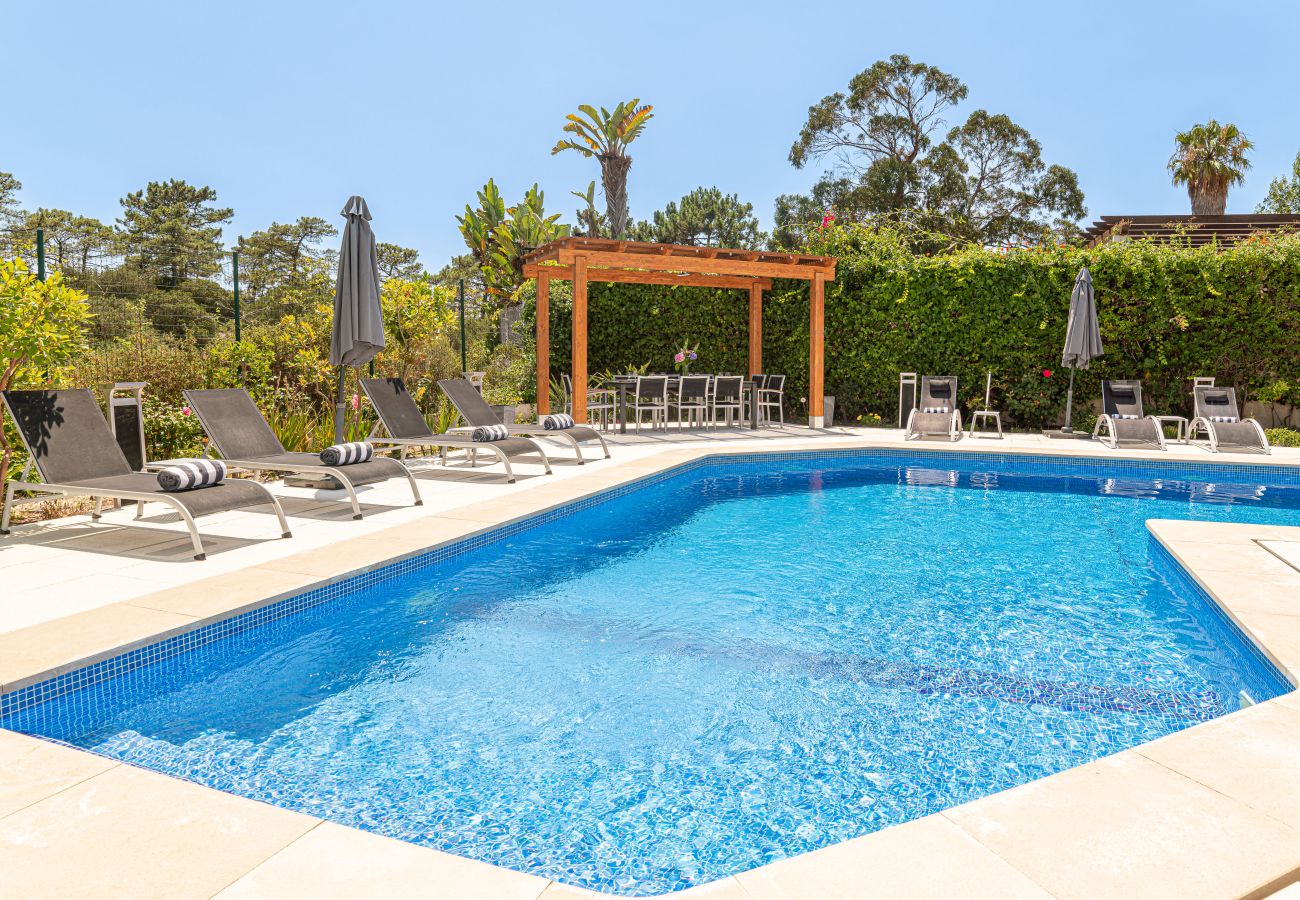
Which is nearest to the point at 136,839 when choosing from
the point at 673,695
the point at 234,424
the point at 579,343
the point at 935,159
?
the point at 673,695

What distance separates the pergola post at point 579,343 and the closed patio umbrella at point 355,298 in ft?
14.2

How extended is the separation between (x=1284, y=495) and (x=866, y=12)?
1760 centimetres

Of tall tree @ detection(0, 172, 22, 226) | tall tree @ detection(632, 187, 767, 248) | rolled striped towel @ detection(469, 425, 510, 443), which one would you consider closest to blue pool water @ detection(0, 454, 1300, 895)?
rolled striped towel @ detection(469, 425, 510, 443)

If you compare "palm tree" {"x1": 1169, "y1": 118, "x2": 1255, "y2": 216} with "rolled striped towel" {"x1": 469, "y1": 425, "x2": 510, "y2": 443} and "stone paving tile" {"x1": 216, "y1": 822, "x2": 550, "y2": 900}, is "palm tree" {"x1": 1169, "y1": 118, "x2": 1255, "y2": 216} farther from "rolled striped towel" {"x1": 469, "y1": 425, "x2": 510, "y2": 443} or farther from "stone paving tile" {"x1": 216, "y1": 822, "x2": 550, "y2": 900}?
"stone paving tile" {"x1": 216, "y1": 822, "x2": 550, "y2": 900}

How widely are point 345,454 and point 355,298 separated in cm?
191

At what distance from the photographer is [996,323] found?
12.6 m

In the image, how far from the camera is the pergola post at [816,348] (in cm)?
1308

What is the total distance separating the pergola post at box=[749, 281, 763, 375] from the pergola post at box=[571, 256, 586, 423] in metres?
3.75

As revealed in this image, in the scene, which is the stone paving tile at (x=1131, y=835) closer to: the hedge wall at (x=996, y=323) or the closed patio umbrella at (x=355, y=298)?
the closed patio umbrella at (x=355, y=298)

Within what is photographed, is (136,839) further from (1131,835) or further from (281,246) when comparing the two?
(281,246)

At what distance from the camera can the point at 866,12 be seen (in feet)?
69.1

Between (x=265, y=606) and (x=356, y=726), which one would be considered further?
(x=265, y=606)

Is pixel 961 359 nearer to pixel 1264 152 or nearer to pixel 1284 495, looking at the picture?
pixel 1284 495

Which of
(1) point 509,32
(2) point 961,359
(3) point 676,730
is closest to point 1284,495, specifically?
(2) point 961,359
